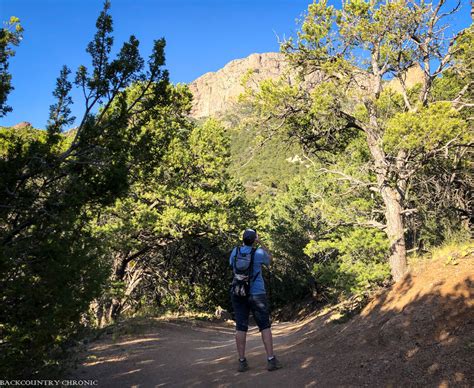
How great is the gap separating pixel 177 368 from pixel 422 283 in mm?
4796

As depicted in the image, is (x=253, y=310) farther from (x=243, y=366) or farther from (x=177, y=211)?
(x=177, y=211)

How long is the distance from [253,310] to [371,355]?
5.97ft

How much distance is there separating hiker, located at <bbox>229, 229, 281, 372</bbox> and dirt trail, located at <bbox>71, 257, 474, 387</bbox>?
1.66 feet

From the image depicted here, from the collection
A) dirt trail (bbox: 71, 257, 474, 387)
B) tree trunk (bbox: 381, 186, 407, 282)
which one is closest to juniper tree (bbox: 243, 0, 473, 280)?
tree trunk (bbox: 381, 186, 407, 282)

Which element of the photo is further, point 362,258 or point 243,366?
point 362,258

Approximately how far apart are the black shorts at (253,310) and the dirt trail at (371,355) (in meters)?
0.70

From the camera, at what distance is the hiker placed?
5.23m

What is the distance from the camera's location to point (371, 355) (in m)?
5.25

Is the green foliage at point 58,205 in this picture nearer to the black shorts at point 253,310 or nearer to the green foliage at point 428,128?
the black shorts at point 253,310

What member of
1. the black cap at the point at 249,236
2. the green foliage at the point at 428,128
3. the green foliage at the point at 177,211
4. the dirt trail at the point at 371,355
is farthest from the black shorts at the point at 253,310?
the green foliage at the point at 177,211

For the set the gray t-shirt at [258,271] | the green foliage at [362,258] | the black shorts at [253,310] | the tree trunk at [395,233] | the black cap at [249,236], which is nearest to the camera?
the black shorts at [253,310]

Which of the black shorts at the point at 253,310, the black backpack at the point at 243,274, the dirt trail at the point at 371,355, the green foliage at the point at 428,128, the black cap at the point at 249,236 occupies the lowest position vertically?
the dirt trail at the point at 371,355

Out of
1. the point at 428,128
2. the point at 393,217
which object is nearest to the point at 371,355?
the point at 393,217

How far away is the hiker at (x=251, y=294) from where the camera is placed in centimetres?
523
